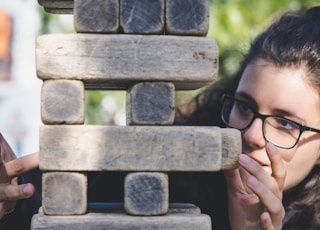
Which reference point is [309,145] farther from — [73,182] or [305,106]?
[73,182]

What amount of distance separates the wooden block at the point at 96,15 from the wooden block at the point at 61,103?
5.1 inches

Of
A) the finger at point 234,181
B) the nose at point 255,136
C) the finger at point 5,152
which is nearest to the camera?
the finger at point 5,152

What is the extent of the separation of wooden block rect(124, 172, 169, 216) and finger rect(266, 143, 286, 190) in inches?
13.4

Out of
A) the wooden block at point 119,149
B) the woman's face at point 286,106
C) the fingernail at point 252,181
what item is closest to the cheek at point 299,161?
the woman's face at point 286,106

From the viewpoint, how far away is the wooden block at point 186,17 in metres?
1.53

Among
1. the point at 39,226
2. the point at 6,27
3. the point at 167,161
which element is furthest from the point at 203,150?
the point at 6,27

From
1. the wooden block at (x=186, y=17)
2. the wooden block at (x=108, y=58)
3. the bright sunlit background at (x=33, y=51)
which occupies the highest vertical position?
the wooden block at (x=186, y=17)

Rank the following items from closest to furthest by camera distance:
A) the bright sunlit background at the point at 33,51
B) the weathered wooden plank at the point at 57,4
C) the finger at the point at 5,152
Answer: the weathered wooden plank at the point at 57,4, the finger at the point at 5,152, the bright sunlit background at the point at 33,51

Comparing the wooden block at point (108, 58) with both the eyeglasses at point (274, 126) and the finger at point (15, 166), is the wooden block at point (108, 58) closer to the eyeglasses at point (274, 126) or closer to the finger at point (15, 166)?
the finger at point (15, 166)

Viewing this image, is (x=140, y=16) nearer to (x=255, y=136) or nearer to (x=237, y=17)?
(x=255, y=136)

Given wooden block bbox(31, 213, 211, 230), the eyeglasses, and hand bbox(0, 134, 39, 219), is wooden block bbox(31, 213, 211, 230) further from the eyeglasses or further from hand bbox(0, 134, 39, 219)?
the eyeglasses

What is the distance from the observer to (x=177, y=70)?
151 cm

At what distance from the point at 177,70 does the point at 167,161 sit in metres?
0.20

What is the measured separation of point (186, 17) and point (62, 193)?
0.47 meters
